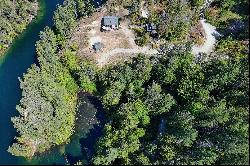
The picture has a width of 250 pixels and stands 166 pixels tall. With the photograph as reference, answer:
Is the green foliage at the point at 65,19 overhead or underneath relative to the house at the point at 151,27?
overhead

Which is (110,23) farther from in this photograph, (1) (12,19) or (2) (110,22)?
(1) (12,19)

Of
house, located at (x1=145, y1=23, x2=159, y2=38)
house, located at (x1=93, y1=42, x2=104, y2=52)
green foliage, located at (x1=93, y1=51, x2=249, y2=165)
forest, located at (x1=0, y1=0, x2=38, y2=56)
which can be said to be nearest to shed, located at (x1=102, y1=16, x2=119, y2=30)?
house, located at (x1=93, y1=42, x2=104, y2=52)

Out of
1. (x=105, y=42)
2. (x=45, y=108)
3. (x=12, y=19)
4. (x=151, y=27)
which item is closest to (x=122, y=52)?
(x=105, y=42)

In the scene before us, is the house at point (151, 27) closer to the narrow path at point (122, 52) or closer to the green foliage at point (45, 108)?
the narrow path at point (122, 52)

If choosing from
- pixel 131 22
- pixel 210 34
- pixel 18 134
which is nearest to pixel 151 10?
pixel 131 22

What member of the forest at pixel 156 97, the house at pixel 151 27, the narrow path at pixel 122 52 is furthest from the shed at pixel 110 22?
the house at pixel 151 27

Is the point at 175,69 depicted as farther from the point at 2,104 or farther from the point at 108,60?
the point at 2,104

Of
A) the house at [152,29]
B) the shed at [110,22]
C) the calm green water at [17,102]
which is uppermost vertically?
the shed at [110,22]
